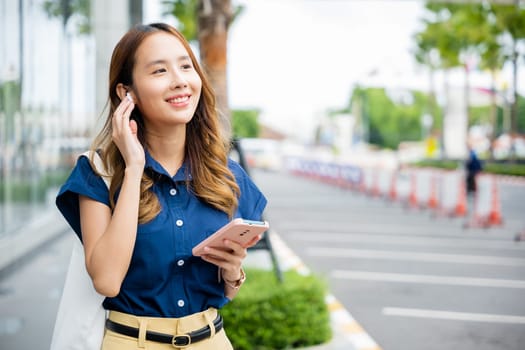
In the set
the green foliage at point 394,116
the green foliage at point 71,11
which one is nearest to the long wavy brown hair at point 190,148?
the green foliage at point 71,11

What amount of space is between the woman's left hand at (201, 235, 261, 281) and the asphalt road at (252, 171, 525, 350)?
3.42m

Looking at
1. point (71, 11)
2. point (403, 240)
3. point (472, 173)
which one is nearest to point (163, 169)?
point (403, 240)

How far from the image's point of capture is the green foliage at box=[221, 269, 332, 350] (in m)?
4.25

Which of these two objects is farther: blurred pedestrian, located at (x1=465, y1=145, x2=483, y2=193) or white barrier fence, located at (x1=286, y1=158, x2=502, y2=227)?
blurred pedestrian, located at (x1=465, y1=145, x2=483, y2=193)

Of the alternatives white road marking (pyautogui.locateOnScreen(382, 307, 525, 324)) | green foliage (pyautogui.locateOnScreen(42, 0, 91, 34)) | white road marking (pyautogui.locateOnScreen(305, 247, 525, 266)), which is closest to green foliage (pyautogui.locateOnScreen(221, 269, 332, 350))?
white road marking (pyautogui.locateOnScreen(382, 307, 525, 324))

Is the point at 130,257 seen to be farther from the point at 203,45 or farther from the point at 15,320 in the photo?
the point at 15,320

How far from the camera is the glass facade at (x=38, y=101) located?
881 centimetres

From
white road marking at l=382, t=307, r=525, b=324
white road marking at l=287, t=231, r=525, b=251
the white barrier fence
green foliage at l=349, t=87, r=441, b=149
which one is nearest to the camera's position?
white road marking at l=382, t=307, r=525, b=324

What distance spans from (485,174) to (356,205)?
1303 centimetres

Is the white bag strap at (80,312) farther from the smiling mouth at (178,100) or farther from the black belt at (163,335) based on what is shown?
the smiling mouth at (178,100)

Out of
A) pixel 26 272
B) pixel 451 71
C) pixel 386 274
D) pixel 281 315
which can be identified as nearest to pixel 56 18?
pixel 26 272

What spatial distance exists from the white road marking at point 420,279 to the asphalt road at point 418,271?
0.03ft

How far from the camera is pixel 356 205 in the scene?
1612 cm

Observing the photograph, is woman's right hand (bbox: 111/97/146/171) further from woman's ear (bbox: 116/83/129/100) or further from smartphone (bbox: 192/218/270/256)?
smartphone (bbox: 192/218/270/256)
